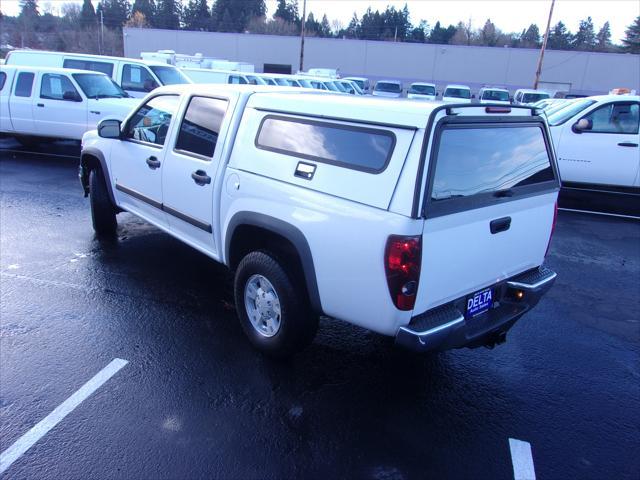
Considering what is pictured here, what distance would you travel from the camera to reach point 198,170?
13.1 ft

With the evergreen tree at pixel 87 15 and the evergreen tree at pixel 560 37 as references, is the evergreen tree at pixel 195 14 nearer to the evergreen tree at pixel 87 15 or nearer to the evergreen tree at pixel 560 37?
the evergreen tree at pixel 87 15

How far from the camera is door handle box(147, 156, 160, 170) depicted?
4590 mm

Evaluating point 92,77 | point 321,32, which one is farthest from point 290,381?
point 321,32

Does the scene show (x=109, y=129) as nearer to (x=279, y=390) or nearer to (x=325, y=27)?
(x=279, y=390)

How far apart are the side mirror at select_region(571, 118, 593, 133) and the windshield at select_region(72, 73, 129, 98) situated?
370 inches

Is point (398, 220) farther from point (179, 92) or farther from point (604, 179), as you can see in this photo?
point (604, 179)

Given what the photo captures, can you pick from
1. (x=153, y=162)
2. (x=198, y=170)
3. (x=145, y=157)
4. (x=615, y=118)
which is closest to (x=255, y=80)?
(x=615, y=118)

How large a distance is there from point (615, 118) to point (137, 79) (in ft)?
37.9

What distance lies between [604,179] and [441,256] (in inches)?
292

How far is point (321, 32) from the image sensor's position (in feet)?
301

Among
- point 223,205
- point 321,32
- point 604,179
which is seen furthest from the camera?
point 321,32

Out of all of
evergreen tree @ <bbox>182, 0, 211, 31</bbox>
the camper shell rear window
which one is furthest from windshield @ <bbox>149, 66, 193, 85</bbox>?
evergreen tree @ <bbox>182, 0, 211, 31</bbox>

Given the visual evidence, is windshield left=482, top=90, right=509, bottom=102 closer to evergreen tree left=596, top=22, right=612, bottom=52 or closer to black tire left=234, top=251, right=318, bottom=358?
black tire left=234, top=251, right=318, bottom=358

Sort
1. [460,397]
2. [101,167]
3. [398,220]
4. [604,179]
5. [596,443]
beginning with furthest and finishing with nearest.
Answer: [604,179]
[101,167]
[460,397]
[596,443]
[398,220]
